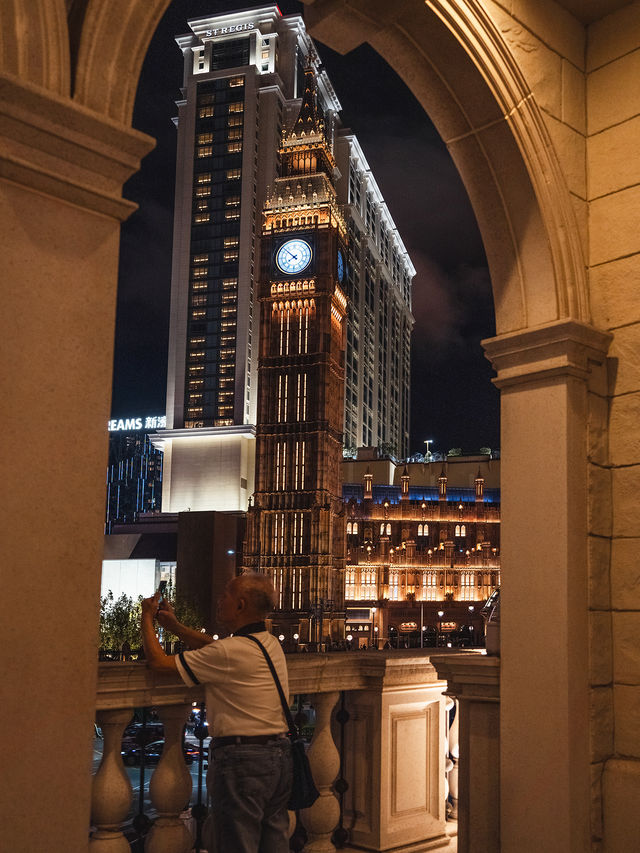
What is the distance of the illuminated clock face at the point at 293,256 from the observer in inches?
2650

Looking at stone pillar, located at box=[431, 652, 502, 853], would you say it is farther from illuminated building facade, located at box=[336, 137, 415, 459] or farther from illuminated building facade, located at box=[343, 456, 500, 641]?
illuminated building facade, located at box=[336, 137, 415, 459]

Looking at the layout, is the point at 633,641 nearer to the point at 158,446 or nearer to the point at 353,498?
the point at 353,498

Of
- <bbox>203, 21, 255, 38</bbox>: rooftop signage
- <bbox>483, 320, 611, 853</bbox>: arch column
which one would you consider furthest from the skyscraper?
<bbox>483, 320, 611, 853</bbox>: arch column

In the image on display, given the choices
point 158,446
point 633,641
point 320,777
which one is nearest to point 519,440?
point 633,641

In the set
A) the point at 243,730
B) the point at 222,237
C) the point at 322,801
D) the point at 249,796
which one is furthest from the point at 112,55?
the point at 222,237

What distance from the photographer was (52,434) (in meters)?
2.30

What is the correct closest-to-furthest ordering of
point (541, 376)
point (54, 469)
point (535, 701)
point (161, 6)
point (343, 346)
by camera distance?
point (54, 469), point (161, 6), point (535, 701), point (541, 376), point (343, 346)

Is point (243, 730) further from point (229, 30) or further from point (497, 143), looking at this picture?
point (229, 30)

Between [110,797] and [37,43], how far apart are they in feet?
7.37

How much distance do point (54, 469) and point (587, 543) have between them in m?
2.70

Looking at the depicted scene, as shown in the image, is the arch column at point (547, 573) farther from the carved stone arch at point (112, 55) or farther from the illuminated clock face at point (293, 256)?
the illuminated clock face at point (293, 256)

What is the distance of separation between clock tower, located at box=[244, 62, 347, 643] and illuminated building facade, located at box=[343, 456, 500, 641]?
5.49 feet

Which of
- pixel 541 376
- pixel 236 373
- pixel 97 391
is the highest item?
pixel 236 373

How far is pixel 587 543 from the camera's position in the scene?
414 centimetres
